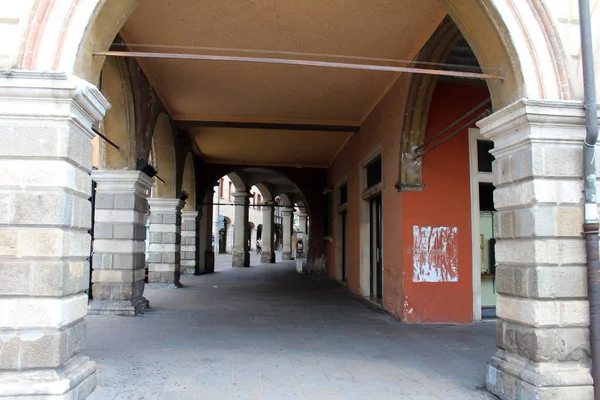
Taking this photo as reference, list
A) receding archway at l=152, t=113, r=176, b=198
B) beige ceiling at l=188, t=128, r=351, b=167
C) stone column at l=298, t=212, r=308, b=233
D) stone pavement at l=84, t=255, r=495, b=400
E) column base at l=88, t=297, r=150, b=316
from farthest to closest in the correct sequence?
stone column at l=298, t=212, r=308, b=233, beige ceiling at l=188, t=128, r=351, b=167, receding archway at l=152, t=113, r=176, b=198, column base at l=88, t=297, r=150, b=316, stone pavement at l=84, t=255, r=495, b=400

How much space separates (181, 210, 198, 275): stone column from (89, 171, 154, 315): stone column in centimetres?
748

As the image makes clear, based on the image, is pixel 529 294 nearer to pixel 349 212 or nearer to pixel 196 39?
pixel 196 39

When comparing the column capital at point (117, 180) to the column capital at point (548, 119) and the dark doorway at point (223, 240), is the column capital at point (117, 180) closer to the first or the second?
the column capital at point (548, 119)

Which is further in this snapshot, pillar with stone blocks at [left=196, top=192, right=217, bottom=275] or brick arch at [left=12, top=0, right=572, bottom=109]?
pillar with stone blocks at [left=196, top=192, right=217, bottom=275]

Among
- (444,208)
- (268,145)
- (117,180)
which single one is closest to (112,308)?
(117,180)

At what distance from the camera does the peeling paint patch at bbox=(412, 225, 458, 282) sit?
7477 mm

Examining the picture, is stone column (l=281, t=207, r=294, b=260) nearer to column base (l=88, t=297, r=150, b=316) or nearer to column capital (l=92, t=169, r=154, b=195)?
column capital (l=92, t=169, r=154, b=195)

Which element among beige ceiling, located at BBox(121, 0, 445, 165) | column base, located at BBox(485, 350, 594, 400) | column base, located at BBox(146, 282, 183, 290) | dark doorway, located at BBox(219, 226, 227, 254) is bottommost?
column base, located at BBox(146, 282, 183, 290)

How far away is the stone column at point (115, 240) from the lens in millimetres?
7820

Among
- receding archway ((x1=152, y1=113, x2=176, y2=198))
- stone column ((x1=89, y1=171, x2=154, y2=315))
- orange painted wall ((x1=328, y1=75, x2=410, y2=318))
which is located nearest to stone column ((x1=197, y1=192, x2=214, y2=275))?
receding archway ((x1=152, y1=113, x2=176, y2=198))

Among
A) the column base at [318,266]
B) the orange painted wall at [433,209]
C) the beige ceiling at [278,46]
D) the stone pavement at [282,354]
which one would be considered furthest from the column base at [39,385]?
the column base at [318,266]

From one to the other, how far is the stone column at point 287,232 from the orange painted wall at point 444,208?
21.7 meters

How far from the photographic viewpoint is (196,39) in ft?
22.3

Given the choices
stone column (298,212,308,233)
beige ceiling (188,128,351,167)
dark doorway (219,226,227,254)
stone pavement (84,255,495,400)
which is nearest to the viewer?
stone pavement (84,255,495,400)
